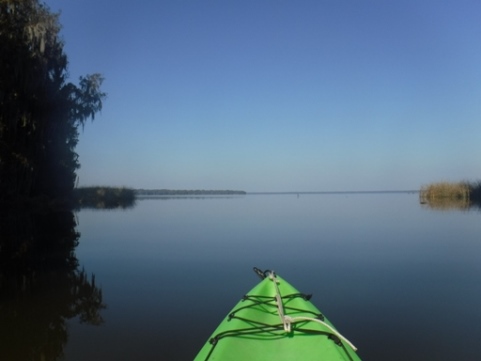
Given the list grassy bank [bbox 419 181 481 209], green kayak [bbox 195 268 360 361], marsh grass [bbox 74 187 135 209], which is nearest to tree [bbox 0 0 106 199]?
marsh grass [bbox 74 187 135 209]

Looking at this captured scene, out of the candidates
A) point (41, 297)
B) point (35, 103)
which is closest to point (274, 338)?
point (41, 297)

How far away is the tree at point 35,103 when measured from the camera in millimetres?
15609

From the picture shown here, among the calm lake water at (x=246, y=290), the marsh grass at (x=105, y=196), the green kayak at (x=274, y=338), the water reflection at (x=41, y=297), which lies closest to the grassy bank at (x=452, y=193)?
the calm lake water at (x=246, y=290)

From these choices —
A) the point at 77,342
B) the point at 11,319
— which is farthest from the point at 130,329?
the point at 11,319

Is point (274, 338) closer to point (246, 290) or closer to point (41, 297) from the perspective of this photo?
point (246, 290)

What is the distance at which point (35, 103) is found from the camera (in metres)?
17.9

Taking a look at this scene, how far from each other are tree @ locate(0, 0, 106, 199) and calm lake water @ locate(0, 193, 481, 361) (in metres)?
7.93

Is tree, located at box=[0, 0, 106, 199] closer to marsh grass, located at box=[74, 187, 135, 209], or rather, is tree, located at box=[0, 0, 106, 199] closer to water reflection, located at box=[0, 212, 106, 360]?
water reflection, located at box=[0, 212, 106, 360]

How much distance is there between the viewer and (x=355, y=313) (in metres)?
4.93

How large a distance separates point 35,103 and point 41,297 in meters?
14.3

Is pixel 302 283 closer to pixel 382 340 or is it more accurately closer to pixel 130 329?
pixel 382 340

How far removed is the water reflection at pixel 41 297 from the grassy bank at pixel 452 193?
24861 millimetres

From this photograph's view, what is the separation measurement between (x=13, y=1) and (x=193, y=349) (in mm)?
15046

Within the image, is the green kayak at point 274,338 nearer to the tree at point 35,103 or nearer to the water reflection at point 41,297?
the water reflection at point 41,297
